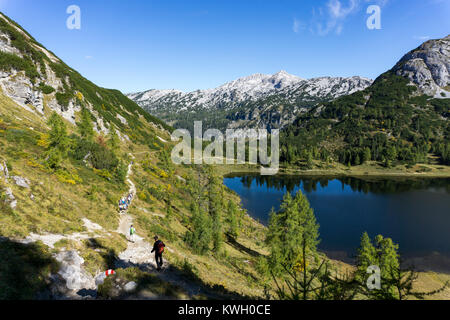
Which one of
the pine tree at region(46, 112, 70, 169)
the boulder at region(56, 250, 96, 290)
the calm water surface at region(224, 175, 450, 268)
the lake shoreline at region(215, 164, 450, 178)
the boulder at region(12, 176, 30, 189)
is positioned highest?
the pine tree at region(46, 112, 70, 169)

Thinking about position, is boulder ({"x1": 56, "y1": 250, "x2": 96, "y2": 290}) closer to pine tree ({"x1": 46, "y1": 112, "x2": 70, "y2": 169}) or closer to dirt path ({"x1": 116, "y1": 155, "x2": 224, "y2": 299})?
dirt path ({"x1": 116, "y1": 155, "x2": 224, "y2": 299})

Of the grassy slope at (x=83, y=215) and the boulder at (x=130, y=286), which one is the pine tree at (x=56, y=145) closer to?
the grassy slope at (x=83, y=215)

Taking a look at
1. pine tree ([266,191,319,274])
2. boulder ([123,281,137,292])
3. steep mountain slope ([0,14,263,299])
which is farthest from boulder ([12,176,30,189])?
pine tree ([266,191,319,274])

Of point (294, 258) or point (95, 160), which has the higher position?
point (95, 160)

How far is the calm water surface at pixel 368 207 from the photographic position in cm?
5756

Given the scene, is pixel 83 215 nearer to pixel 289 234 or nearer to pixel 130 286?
pixel 130 286

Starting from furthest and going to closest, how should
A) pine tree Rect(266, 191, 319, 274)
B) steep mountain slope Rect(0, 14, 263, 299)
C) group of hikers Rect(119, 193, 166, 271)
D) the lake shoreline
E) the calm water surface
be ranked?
the lake shoreline → the calm water surface → pine tree Rect(266, 191, 319, 274) → group of hikers Rect(119, 193, 166, 271) → steep mountain slope Rect(0, 14, 263, 299)

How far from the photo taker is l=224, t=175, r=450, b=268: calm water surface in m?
57.6

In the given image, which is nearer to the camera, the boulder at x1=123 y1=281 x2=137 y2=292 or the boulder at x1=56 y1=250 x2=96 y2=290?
the boulder at x1=123 y1=281 x2=137 y2=292

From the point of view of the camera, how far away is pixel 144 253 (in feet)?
65.7

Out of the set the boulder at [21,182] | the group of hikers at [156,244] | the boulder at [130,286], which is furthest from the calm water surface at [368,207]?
the boulder at [21,182]
